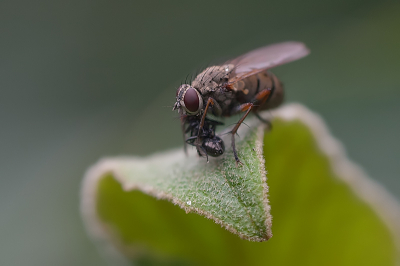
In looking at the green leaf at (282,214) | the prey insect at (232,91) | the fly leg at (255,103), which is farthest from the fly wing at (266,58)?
the green leaf at (282,214)

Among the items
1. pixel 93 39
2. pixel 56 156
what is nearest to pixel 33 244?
pixel 56 156

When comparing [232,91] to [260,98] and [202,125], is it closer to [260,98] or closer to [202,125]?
[260,98]

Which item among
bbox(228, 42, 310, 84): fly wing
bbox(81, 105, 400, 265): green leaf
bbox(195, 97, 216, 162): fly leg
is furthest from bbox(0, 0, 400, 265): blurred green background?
bbox(81, 105, 400, 265): green leaf

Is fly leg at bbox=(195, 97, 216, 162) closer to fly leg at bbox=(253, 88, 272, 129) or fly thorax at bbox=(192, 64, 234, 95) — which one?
fly thorax at bbox=(192, 64, 234, 95)

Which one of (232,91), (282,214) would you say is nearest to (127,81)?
(232,91)

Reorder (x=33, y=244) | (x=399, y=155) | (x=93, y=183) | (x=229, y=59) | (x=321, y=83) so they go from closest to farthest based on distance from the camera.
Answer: (x=93, y=183)
(x=229, y=59)
(x=399, y=155)
(x=33, y=244)
(x=321, y=83)

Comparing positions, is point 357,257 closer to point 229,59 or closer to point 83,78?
point 229,59

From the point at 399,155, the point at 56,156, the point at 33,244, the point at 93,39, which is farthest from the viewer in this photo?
the point at 93,39
